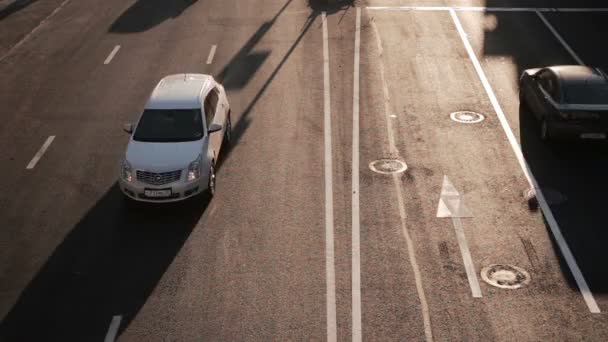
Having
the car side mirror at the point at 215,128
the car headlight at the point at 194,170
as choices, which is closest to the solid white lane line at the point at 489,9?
the car side mirror at the point at 215,128

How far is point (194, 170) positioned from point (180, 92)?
2946 mm

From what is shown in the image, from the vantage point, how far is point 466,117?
21078 millimetres

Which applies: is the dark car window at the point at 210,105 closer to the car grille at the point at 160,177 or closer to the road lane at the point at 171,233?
the road lane at the point at 171,233

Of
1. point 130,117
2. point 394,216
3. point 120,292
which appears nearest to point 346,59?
point 130,117

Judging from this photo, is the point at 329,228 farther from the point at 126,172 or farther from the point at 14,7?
the point at 14,7

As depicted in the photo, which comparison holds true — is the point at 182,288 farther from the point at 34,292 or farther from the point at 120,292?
the point at 34,292

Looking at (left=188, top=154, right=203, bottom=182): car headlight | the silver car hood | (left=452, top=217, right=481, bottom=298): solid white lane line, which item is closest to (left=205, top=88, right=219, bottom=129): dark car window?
the silver car hood

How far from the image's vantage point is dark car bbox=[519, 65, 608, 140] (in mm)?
18328

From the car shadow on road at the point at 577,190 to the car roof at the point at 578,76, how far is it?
1.42 m

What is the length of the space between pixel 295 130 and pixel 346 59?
5.74 metres

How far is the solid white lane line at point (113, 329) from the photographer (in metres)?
12.9

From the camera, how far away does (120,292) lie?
14078 mm

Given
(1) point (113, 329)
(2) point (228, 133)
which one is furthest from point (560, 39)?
(1) point (113, 329)

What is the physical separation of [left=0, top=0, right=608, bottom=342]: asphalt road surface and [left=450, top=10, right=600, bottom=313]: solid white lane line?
0.20 ft
